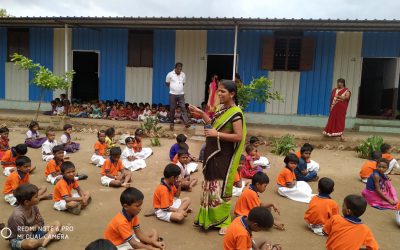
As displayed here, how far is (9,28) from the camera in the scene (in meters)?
11.6

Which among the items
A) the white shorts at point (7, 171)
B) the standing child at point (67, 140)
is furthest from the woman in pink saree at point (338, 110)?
the white shorts at point (7, 171)

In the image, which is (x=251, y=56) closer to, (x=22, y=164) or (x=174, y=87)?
(x=174, y=87)

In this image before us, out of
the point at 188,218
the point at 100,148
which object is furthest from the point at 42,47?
the point at 188,218

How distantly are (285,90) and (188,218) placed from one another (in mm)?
6696

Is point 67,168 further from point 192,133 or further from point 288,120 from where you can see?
point 288,120

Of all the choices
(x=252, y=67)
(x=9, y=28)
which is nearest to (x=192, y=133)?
(x=252, y=67)

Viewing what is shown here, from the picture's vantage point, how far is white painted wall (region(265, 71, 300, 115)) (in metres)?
10.1

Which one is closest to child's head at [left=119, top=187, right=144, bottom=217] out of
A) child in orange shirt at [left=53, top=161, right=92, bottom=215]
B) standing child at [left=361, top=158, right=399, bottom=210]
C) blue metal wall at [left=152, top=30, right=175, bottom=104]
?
child in orange shirt at [left=53, top=161, right=92, bottom=215]

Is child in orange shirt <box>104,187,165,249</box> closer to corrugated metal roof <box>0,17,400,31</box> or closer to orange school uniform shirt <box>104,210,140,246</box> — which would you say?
orange school uniform shirt <box>104,210,140,246</box>

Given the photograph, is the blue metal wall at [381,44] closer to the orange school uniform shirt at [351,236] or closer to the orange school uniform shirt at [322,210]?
the orange school uniform shirt at [322,210]

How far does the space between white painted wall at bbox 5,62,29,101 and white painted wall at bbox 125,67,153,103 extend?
354cm

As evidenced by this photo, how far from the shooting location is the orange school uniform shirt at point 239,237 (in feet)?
9.48

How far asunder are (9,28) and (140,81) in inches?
191

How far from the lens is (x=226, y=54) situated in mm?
10398
